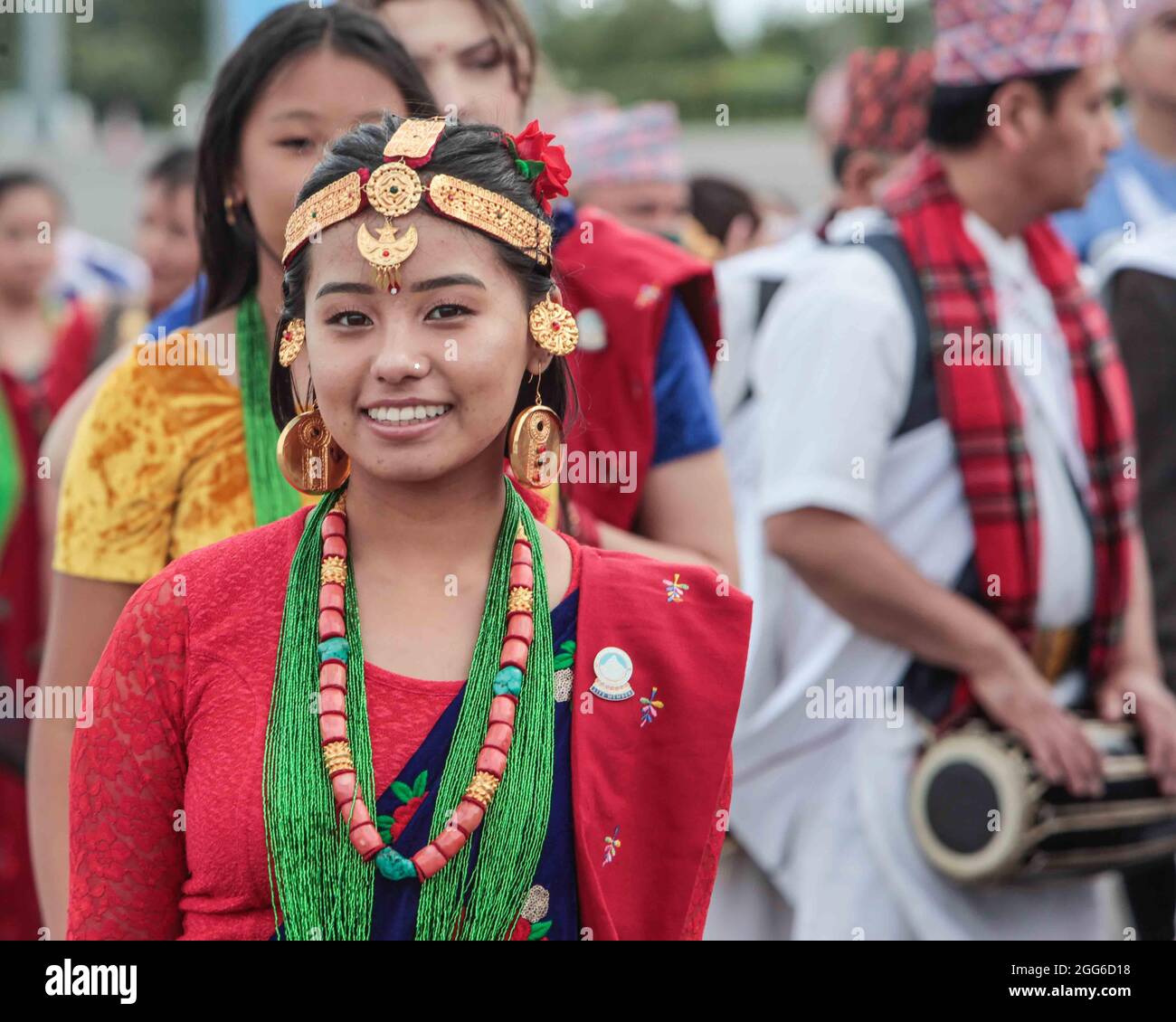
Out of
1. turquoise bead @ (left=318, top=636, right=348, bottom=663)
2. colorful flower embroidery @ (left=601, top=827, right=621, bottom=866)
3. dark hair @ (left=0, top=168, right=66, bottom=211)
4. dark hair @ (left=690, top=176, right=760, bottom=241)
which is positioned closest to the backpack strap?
colorful flower embroidery @ (left=601, top=827, right=621, bottom=866)

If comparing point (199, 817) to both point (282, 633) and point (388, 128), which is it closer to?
point (282, 633)

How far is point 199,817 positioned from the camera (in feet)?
6.81

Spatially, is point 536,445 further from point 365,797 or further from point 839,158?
point 839,158

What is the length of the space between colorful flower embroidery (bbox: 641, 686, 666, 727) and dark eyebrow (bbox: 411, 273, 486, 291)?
20.9 inches

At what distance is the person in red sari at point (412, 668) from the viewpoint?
208 cm

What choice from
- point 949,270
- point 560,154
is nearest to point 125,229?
point 949,270

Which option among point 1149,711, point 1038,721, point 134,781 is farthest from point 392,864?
point 1149,711

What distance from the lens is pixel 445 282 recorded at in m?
2.12

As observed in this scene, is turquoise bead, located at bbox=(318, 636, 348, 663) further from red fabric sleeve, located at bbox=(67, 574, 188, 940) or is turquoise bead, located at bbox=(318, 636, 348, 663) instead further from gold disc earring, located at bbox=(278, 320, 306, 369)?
gold disc earring, located at bbox=(278, 320, 306, 369)

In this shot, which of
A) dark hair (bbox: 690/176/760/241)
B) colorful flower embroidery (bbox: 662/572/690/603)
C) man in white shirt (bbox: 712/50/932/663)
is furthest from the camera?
dark hair (bbox: 690/176/760/241)

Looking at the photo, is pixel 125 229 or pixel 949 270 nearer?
pixel 949 270

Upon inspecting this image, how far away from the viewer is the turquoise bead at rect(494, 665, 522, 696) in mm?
2139

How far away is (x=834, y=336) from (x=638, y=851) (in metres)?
2.06

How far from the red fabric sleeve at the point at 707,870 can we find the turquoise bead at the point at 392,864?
395mm
